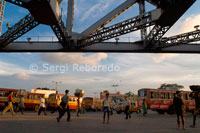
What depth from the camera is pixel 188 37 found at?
19781 millimetres

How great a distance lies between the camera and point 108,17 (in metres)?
20.1

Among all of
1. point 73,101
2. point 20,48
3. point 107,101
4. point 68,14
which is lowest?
point 73,101

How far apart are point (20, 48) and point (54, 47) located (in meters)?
4.44

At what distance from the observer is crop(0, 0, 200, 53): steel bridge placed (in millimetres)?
14742

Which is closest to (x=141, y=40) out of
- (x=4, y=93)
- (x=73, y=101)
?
(x=73, y=101)

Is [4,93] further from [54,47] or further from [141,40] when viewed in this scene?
[141,40]

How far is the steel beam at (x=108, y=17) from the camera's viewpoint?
20047mm

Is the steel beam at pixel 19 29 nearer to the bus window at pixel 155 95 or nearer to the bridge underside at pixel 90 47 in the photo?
the bridge underside at pixel 90 47

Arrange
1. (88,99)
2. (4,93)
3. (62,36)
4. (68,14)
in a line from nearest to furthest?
1. (62,36)
2. (4,93)
3. (68,14)
4. (88,99)

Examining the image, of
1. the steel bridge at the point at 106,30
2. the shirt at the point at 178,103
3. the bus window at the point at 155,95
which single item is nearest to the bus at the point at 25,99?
the steel bridge at the point at 106,30

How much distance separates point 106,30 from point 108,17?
2214 mm

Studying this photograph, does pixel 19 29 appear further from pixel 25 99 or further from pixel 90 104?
pixel 90 104

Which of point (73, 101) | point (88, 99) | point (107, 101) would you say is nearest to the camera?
point (107, 101)

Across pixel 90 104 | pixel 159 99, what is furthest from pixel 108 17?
pixel 90 104
